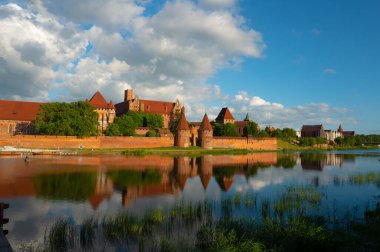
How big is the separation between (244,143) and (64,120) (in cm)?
3626

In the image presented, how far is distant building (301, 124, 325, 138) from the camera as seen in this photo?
389 feet

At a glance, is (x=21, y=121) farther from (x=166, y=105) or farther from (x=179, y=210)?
(x=179, y=210)

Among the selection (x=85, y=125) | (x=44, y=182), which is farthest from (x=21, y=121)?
(x=44, y=182)

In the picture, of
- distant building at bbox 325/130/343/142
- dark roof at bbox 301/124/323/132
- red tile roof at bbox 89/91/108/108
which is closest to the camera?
red tile roof at bbox 89/91/108/108

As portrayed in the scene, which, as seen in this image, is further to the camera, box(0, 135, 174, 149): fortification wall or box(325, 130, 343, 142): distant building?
box(325, 130, 343, 142): distant building

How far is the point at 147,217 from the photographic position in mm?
10031

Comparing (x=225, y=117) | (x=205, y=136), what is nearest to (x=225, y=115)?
(x=225, y=117)

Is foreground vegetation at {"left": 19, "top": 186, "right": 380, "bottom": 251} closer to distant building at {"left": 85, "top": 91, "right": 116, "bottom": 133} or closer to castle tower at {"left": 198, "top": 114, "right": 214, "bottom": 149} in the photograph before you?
castle tower at {"left": 198, "top": 114, "right": 214, "bottom": 149}

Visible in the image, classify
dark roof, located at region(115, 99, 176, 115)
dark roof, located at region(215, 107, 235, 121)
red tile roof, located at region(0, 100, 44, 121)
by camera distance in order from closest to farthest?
red tile roof, located at region(0, 100, 44, 121)
dark roof, located at region(115, 99, 176, 115)
dark roof, located at region(215, 107, 235, 121)

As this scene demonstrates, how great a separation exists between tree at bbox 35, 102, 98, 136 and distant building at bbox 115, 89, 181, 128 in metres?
27.1

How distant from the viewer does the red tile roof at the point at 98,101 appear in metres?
67.2

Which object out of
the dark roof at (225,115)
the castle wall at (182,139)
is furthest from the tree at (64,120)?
the dark roof at (225,115)

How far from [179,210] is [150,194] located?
4.22 m

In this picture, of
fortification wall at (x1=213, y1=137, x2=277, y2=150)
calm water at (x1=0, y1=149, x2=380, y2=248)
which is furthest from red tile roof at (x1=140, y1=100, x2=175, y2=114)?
calm water at (x1=0, y1=149, x2=380, y2=248)
